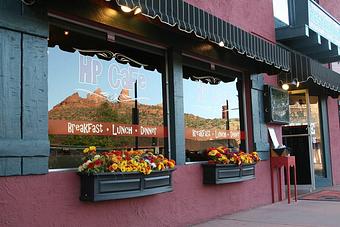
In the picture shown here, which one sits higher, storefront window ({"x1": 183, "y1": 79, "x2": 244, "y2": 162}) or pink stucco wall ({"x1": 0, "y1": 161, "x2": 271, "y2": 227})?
storefront window ({"x1": 183, "y1": 79, "x2": 244, "y2": 162})

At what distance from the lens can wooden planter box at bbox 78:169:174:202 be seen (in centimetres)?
521

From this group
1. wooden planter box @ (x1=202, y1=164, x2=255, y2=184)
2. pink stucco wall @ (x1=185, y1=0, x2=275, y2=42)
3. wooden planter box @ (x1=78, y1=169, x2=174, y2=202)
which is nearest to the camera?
wooden planter box @ (x1=78, y1=169, x2=174, y2=202)

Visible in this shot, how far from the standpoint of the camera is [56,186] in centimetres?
505

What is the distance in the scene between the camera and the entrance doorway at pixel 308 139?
12.2 meters

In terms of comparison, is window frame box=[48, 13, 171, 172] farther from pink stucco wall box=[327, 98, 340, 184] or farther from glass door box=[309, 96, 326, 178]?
pink stucco wall box=[327, 98, 340, 184]

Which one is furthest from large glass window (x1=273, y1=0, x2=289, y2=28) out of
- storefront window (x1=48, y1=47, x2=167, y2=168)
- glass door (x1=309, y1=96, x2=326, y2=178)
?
storefront window (x1=48, y1=47, x2=167, y2=168)

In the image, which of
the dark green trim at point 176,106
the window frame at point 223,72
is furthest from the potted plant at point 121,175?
the window frame at point 223,72

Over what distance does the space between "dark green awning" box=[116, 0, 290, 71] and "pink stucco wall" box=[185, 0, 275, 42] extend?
1025 millimetres

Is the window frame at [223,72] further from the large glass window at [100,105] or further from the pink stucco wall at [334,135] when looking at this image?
the pink stucco wall at [334,135]

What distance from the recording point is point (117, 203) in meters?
5.73

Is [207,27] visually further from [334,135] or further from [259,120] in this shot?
[334,135]

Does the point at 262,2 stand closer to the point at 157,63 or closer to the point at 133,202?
the point at 157,63

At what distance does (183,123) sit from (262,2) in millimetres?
4113

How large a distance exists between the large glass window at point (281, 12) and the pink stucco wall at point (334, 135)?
3797 millimetres
